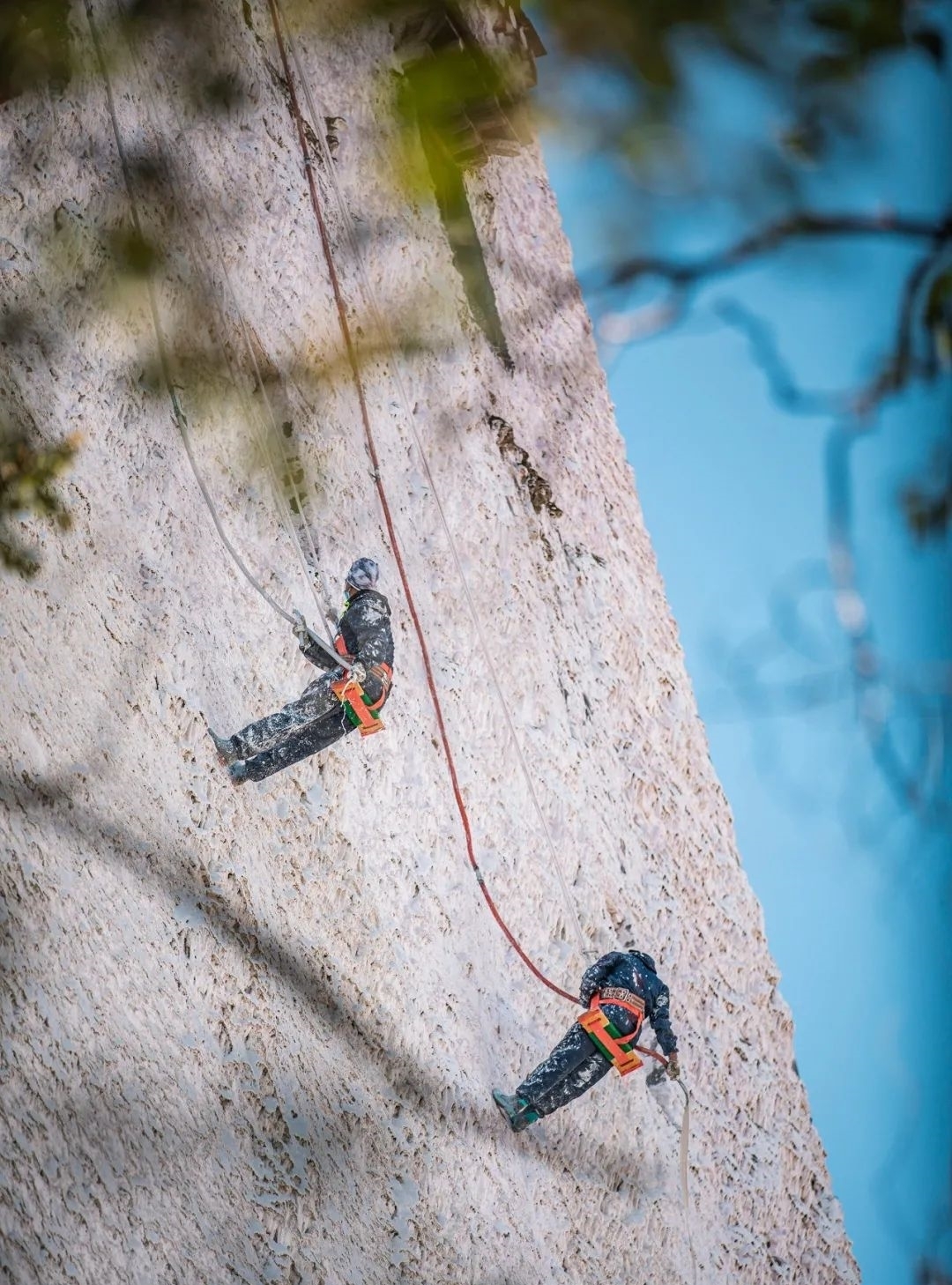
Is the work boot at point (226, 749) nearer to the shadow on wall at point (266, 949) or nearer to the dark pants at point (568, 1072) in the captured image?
the shadow on wall at point (266, 949)

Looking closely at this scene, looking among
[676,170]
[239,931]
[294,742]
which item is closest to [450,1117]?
[239,931]

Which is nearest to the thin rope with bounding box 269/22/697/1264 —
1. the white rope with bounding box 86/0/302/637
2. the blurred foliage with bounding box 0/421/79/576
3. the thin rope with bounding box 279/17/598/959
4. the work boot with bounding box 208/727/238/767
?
the thin rope with bounding box 279/17/598/959

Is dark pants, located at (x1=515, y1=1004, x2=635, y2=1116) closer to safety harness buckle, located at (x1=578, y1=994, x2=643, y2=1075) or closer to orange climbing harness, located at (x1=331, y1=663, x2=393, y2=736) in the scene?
safety harness buckle, located at (x1=578, y1=994, x2=643, y2=1075)

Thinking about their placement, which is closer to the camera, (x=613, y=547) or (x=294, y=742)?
(x=294, y=742)

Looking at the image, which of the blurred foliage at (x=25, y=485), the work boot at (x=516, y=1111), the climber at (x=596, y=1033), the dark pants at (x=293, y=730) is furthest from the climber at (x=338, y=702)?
the work boot at (x=516, y=1111)

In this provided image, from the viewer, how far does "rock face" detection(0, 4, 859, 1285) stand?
186 cm

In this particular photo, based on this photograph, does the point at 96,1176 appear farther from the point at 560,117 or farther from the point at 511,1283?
the point at 560,117

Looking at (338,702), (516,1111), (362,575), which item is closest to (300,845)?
(338,702)

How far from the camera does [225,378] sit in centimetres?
202

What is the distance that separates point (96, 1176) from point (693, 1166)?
1.26 m

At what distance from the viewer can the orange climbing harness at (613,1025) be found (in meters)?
1.80

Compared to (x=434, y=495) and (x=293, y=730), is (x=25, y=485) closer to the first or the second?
(x=293, y=730)

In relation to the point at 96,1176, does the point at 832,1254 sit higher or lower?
higher

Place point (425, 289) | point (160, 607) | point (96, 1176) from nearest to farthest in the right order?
1. point (96, 1176)
2. point (160, 607)
3. point (425, 289)
